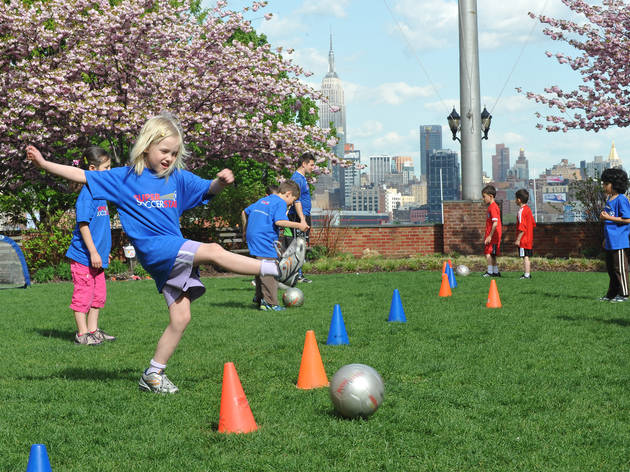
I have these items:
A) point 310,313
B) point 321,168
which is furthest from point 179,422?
point 321,168

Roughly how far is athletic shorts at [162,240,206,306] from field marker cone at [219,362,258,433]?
38.2 inches

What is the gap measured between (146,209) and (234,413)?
1.68 meters

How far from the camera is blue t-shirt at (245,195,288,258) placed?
10.1 metres

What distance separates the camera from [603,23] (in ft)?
73.7

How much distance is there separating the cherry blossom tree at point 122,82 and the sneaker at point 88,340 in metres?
12.0

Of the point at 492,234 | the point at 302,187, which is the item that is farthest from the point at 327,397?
the point at 492,234

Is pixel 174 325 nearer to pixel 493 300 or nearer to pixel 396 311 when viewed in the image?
pixel 396 311

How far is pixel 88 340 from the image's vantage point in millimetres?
7633

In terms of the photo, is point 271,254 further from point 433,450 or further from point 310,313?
point 433,450

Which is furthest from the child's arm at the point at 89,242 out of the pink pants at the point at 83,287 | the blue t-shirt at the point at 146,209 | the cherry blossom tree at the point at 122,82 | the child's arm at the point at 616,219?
the cherry blossom tree at the point at 122,82

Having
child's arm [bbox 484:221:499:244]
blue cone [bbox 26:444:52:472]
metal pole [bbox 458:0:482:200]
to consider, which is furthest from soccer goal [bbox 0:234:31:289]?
blue cone [bbox 26:444:52:472]

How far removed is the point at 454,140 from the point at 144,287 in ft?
38.0

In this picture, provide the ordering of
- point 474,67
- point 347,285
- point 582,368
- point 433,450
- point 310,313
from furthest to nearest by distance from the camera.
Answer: point 474,67 → point 347,285 → point 310,313 → point 582,368 → point 433,450

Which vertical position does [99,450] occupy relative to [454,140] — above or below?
below
